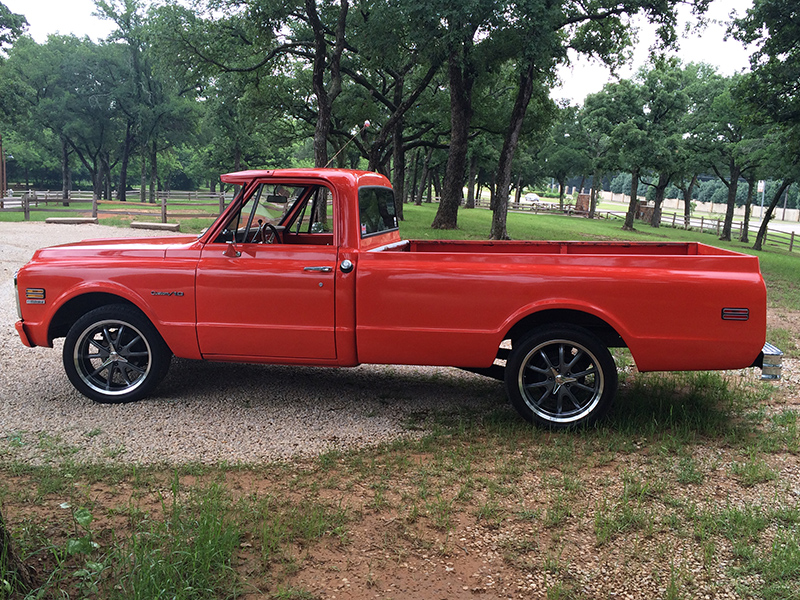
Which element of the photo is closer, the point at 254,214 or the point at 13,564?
the point at 13,564

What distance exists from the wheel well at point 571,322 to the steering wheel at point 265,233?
7.44 feet

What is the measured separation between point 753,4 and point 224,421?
18363 mm

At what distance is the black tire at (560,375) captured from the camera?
202 inches

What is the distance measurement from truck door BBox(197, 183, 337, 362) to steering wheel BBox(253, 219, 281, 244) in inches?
3.0

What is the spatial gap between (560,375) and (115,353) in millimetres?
3740

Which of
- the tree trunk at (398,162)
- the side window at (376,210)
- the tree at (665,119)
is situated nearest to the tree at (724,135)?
the tree at (665,119)

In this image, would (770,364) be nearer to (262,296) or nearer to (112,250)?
(262,296)

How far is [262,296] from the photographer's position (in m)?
5.50

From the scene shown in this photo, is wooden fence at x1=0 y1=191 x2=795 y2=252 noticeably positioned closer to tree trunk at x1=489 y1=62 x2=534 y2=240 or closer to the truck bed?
tree trunk at x1=489 y1=62 x2=534 y2=240

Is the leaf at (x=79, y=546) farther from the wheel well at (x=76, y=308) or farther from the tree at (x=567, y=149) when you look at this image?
the tree at (x=567, y=149)

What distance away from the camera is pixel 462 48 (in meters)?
19.6

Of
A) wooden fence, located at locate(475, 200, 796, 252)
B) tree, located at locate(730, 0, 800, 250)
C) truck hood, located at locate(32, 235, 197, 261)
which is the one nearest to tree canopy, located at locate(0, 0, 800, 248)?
tree, located at locate(730, 0, 800, 250)

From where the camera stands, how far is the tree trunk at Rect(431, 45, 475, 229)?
2225cm

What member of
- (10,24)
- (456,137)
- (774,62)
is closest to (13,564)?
(774,62)
